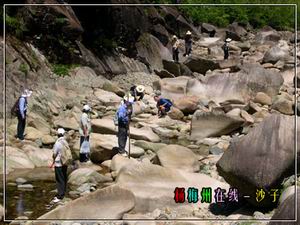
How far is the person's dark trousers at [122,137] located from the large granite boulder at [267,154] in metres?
5.33

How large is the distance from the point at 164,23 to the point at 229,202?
29298 mm

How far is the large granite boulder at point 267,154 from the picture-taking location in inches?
298

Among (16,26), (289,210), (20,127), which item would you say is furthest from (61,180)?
(16,26)

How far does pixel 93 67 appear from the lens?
2419cm

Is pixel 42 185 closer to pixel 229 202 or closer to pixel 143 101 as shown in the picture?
pixel 229 202

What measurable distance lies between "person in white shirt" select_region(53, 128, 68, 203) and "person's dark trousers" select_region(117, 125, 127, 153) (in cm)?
317

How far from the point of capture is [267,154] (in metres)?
7.56

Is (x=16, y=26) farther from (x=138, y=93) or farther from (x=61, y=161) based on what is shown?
(x=61, y=161)

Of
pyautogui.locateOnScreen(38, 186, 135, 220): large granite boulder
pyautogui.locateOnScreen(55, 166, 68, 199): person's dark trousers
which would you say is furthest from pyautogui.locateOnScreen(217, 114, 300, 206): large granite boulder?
pyautogui.locateOnScreen(55, 166, 68, 199): person's dark trousers

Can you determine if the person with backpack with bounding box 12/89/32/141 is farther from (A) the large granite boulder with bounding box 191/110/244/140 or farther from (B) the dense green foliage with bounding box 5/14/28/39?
(B) the dense green foliage with bounding box 5/14/28/39

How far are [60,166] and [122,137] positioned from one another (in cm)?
365

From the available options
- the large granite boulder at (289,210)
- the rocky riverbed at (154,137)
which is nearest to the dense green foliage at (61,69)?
the rocky riverbed at (154,137)

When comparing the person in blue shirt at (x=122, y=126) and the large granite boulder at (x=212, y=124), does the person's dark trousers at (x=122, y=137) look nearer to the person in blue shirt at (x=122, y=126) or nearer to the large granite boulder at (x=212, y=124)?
the person in blue shirt at (x=122, y=126)

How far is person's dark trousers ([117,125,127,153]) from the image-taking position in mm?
12883
